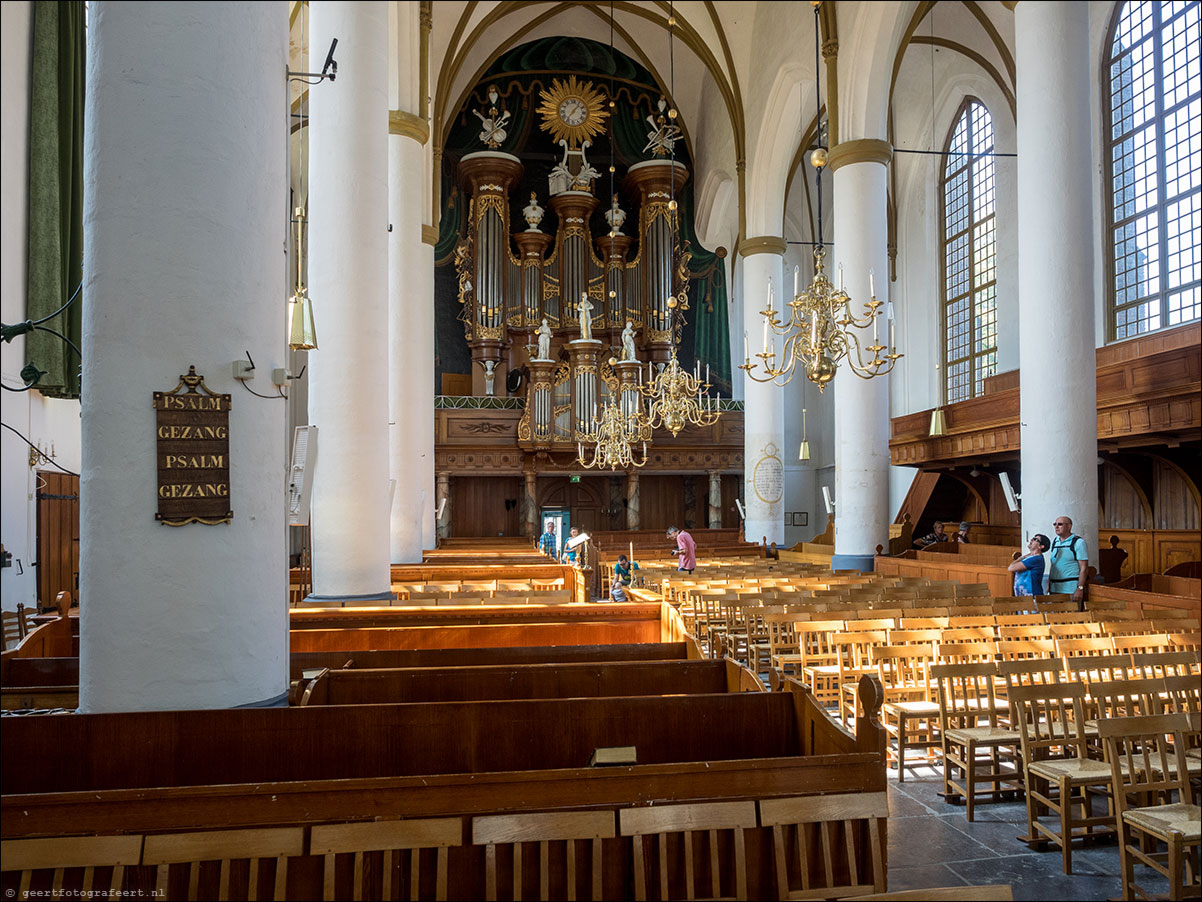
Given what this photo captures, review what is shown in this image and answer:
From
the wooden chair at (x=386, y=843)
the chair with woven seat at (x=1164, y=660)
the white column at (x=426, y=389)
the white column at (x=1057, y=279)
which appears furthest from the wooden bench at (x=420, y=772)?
A: the white column at (x=426, y=389)

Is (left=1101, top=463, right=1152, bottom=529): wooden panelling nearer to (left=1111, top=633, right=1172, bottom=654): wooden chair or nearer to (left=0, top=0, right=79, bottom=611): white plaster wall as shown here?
(left=1111, top=633, right=1172, bottom=654): wooden chair

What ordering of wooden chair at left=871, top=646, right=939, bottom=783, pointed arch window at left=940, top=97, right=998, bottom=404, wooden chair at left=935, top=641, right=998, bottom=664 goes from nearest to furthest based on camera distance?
1. wooden chair at left=871, top=646, right=939, bottom=783
2. wooden chair at left=935, top=641, right=998, bottom=664
3. pointed arch window at left=940, top=97, right=998, bottom=404

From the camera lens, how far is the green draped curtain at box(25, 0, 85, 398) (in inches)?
437

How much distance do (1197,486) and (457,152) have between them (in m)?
20.8

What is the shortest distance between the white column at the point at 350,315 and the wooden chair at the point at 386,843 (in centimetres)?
548

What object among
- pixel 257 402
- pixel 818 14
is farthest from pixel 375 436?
pixel 818 14

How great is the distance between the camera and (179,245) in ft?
12.6

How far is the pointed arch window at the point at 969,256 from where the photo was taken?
63.3ft

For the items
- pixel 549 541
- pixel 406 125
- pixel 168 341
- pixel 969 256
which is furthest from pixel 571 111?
pixel 168 341

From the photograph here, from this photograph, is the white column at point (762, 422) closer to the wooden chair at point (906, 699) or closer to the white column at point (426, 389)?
the white column at point (426, 389)

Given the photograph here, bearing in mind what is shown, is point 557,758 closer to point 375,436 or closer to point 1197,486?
point 375,436

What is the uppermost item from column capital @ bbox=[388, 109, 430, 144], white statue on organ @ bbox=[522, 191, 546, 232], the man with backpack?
white statue on organ @ bbox=[522, 191, 546, 232]

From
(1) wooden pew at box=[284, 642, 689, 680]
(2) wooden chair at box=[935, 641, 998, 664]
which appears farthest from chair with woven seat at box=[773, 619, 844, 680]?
(1) wooden pew at box=[284, 642, 689, 680]

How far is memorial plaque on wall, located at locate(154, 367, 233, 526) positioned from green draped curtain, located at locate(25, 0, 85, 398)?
8.39 metres
